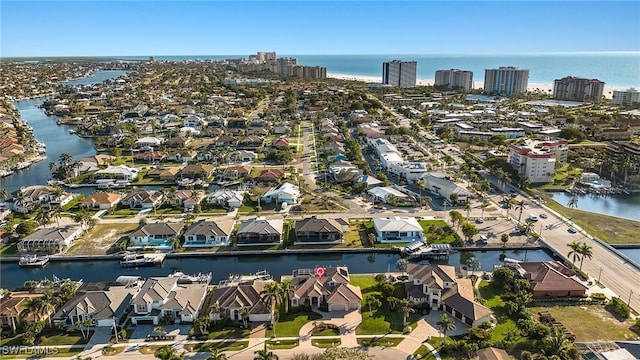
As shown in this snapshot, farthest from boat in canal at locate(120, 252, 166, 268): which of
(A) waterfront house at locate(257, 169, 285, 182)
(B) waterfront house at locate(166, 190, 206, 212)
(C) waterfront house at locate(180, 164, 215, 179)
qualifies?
(C) waterfront house at locate(180, 164, 215, 179)

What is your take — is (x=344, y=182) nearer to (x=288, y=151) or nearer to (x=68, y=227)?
(x=288, y=151)

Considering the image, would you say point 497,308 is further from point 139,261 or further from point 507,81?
point 507,81

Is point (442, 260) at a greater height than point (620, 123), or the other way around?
point (620, 123)

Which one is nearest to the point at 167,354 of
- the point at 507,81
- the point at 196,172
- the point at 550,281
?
the point at 550,281

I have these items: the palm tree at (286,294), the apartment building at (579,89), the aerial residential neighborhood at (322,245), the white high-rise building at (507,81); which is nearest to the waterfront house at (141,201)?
the aerial residential neighborhood at (322,245)

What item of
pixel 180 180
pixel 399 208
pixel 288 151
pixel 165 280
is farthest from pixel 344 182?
pixel 165 280
